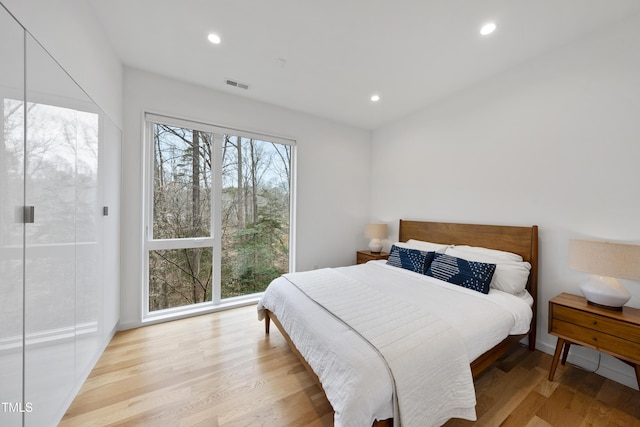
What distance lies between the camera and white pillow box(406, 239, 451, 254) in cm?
279

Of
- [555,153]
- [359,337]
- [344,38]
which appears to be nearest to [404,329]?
[359,337]

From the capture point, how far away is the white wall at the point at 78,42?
1.11 meters

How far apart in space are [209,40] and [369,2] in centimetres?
140

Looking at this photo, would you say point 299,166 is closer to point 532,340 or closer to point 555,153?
point 555,153

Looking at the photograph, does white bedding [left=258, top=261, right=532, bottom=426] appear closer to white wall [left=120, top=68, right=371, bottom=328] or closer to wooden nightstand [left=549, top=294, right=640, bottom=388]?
wooden nightstand [left=549, top=294, right=640, bottom=388]

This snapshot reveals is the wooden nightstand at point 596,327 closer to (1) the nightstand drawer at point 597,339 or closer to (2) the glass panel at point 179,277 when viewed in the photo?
(1) the nightstand drawer at point 597,339

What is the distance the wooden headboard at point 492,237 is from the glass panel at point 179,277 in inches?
115

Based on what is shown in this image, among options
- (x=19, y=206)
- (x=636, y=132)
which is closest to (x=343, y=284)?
(x=19, y=206)

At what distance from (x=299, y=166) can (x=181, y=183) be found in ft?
5.24

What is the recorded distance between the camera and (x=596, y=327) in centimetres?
163

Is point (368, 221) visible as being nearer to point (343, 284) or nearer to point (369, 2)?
point (343, 284)

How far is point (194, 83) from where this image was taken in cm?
274

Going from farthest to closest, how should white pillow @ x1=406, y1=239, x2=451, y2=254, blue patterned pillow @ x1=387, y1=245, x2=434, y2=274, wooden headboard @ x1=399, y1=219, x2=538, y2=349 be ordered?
1. white pillow @ x1=406, y1=239, x2=451, y2=254
2. blue patterned pillow @ x1=387, y1=245, x2=434, y2=274
3. wooden headboard @ x1=399, y1=219, x2=538, y2=349

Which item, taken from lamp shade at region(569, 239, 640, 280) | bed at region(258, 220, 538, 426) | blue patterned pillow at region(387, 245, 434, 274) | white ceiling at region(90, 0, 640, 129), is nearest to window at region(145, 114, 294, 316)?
white ceiling at region(90, 0, 640, 129)
